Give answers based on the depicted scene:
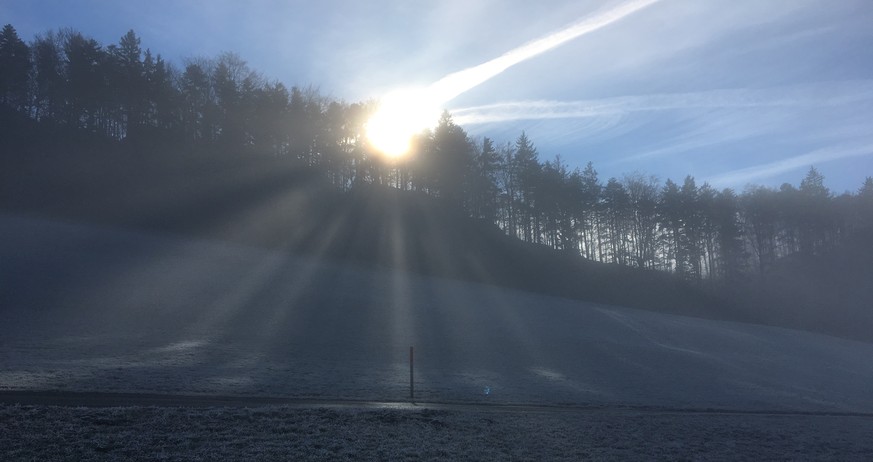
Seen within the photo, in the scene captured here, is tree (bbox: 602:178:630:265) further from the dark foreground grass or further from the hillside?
the dark foreground grass

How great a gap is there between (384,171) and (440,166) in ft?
21.0

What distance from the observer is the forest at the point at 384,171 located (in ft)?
205

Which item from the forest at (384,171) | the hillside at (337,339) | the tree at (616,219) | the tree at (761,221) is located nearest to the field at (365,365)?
the hillside at (337,339)

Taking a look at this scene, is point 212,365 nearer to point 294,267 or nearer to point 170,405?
point 170,405

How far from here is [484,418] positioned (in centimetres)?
1606

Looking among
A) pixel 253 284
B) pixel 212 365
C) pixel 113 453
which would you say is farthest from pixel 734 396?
pixel 253 284

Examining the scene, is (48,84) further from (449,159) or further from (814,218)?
(814,218)

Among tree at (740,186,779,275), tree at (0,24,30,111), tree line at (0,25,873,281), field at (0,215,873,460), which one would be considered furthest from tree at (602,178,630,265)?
tree at (0,24,30,111)

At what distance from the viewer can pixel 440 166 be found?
77875mm

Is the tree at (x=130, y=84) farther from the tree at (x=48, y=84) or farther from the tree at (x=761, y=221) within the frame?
the tree at (x=761, y=221)

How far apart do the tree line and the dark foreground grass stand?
5579 cm

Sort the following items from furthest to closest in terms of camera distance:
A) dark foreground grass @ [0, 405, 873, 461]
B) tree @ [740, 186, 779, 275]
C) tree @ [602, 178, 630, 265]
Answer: tree @ [740, 186, 779, 275] < tree @ [602, 178, 630, 265] < dark foreground grass @ [0, 405, 873, 461]

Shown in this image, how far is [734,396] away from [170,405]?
19984mm

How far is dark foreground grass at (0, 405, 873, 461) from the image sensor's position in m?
11.3
